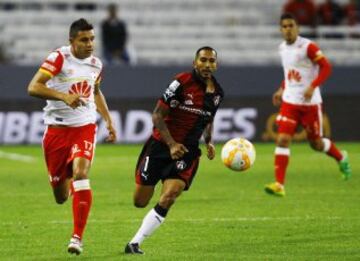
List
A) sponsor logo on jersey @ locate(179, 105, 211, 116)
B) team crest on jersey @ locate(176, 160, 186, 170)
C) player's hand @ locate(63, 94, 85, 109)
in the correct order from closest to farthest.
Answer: player's hand @ locate(63, 94, 85, 109)
team crest on jersey @ locate(176, 160, 186, 170)
sponsor logo on jersey @ locate(179, 105, 211, 116)

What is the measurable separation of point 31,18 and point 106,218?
15.3 m

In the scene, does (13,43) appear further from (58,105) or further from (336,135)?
(58,105)

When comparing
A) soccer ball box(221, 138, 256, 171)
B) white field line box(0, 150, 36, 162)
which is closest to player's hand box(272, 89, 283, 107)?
soccer ball box(221, 138, 256, 171)

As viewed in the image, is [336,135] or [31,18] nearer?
[336,135]

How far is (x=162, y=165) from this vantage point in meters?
10.2

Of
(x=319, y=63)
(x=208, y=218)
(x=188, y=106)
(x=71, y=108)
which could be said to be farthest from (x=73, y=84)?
(x=319, y=63)

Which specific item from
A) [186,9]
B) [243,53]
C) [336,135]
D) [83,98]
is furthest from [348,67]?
[83,98]

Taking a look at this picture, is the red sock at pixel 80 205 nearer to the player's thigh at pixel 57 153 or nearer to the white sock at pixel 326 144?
the player's thigh at pixel 57 153

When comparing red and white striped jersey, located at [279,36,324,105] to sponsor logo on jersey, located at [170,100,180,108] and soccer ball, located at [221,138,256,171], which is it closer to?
soccer ball, located at [221,138,256,171]

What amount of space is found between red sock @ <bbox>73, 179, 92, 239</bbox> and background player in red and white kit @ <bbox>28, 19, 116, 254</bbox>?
0.01 meters

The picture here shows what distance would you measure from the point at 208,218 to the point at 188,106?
2493mm

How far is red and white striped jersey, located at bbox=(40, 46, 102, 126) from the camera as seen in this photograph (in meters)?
10.2

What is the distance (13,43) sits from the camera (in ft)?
85.8

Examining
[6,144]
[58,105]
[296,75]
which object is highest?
[58,105]
